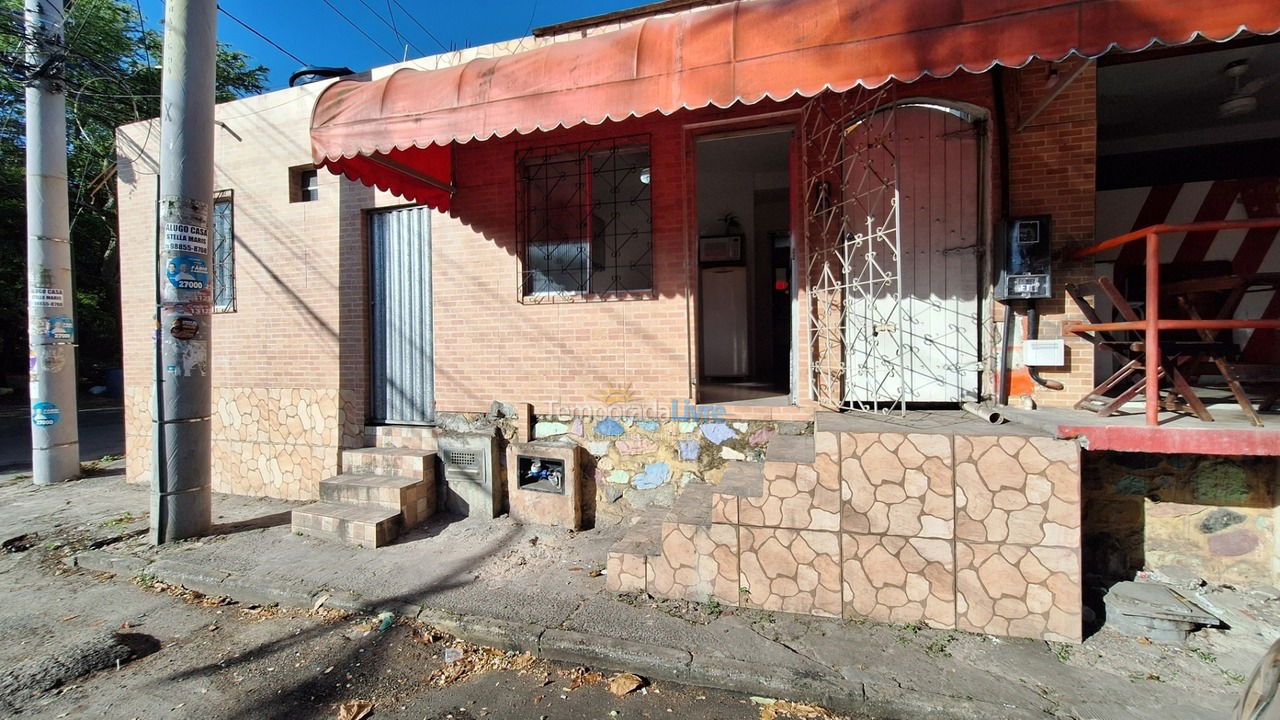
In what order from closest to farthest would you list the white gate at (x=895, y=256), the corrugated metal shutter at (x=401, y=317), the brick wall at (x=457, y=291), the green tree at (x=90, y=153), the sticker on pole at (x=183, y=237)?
the brick wall at (x=457, y=291), the white gate at (x=895, y=256), the sticker on pole at (x=183, y=237), the corrugated metal shutter at (x=401, y=317), the green tree at (x=90, y=153)

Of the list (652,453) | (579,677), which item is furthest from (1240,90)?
(579,677)

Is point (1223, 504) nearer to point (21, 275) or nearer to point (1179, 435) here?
point (1179, 435)

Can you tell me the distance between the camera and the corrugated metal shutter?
5.84 metres

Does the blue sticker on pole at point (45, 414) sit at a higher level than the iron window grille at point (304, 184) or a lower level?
lower

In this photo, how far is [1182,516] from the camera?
379 cm

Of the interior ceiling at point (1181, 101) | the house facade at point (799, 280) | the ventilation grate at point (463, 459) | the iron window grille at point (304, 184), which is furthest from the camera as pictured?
the iron window grille at point (304, 184)

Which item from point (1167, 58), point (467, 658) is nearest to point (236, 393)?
point (467, 658)

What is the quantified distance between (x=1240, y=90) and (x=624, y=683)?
7.44 m

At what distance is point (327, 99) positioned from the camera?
441 centimetres

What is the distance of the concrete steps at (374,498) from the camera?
15.9 feet

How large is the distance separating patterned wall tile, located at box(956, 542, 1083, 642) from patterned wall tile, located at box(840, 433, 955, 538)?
271 mm

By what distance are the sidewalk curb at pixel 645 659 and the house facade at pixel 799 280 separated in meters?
0.64

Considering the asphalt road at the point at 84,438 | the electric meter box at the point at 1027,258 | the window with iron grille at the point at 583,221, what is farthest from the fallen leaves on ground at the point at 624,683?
the asphalt road at the point at 84,438

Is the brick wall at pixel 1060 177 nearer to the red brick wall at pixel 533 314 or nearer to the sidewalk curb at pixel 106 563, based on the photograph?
the red brick wall at pixel 533 314
